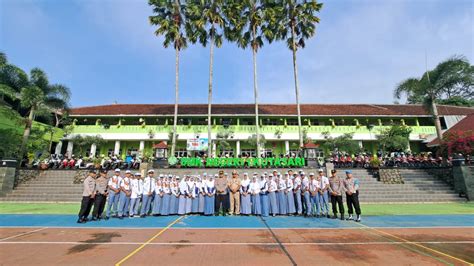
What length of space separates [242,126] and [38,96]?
58.4 ft

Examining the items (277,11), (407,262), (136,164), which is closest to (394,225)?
(407,262)

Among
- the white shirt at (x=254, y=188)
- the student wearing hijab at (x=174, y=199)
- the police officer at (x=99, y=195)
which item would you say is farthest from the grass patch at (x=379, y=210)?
the white shirt at (x=254, y=188)

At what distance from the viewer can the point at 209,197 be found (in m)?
8.88

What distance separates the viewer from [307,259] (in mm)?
4070

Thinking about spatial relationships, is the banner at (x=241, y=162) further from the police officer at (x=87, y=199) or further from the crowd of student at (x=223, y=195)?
the police officer at (x=87, y=199)

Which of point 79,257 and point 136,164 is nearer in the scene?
point 79,257

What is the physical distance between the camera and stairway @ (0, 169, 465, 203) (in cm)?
1255

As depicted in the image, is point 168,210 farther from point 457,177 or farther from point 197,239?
point 457,177

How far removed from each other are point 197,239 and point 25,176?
15404 mm

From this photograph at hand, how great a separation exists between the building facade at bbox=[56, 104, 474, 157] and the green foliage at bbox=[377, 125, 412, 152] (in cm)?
145

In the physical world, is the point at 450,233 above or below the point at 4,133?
below

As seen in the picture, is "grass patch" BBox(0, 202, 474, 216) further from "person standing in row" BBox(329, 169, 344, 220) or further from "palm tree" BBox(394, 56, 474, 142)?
"palm tree" BBox(394, 56, 474, 142)

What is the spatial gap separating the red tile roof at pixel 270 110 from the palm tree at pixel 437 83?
9095mm

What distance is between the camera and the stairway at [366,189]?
12.5 m
